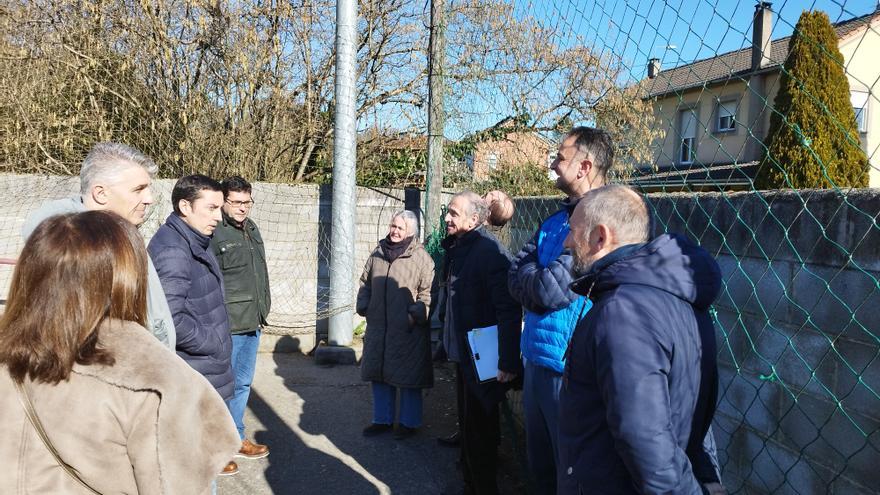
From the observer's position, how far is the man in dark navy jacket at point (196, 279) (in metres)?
2.99

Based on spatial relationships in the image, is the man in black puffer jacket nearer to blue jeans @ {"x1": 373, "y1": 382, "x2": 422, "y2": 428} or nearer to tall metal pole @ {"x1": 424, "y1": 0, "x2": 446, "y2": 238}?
blue jeans @ {"x1": 373, "y1": 382, "x2": 422, "y2": 428}

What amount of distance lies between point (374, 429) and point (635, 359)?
3.36 m

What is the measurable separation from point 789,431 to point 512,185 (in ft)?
10.8

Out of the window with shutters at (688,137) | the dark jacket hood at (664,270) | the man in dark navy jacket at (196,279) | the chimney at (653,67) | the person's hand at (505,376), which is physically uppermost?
the chimney at (653,67)

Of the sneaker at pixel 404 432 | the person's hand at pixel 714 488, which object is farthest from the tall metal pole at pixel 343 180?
the person's hand at pixel 714 488

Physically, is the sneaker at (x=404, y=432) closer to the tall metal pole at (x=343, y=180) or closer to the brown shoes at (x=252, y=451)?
the brown shoes at (x=252, y=451)

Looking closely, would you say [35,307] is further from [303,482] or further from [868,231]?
[303,482]

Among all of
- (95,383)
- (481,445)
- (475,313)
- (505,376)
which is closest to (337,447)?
(481,445)

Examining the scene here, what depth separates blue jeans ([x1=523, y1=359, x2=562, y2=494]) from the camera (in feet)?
8.34

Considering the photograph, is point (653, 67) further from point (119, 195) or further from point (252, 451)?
point (252, 451)

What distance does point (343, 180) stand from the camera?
6277mm

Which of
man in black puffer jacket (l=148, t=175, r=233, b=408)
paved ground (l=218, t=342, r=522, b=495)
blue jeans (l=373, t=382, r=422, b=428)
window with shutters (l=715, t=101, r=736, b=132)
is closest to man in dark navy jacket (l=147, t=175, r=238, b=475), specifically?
man in black puffer jacket (l=148, t=175, r=233, b=408)

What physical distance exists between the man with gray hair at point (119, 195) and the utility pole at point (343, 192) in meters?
3.58

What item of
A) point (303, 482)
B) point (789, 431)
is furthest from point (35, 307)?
point (303, 482)
